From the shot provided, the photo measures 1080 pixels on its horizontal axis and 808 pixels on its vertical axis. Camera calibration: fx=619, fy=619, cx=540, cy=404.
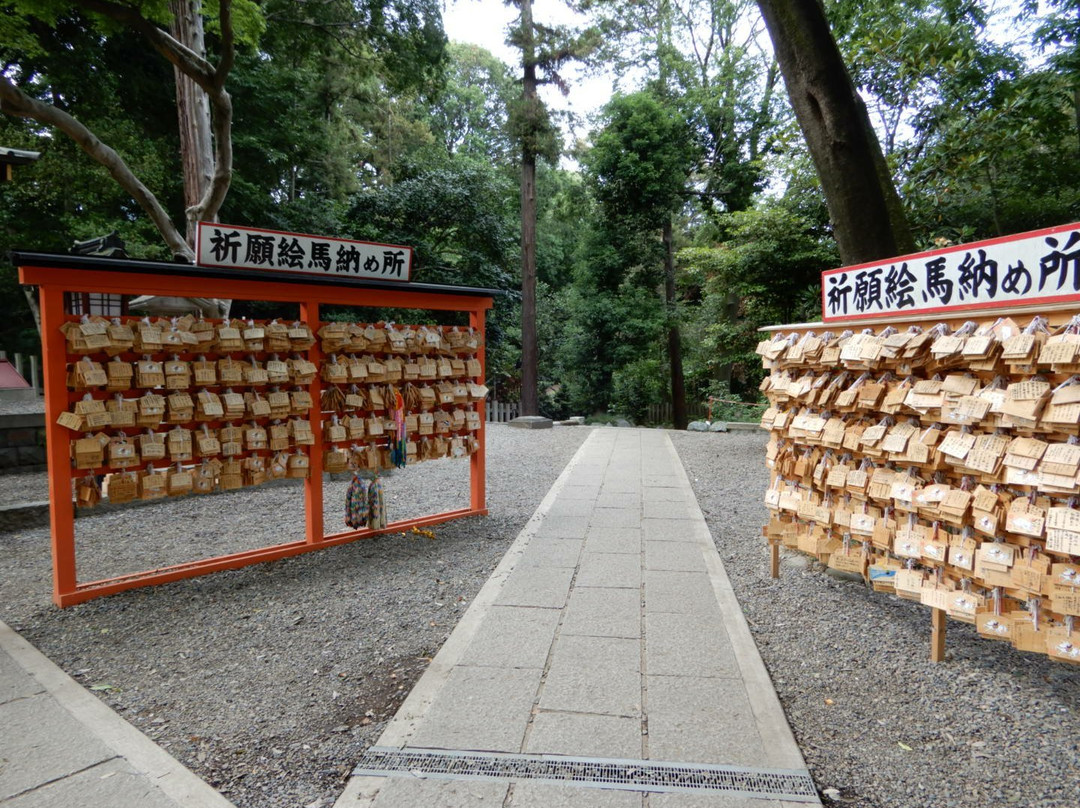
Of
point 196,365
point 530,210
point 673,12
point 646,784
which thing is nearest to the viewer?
point 646,784

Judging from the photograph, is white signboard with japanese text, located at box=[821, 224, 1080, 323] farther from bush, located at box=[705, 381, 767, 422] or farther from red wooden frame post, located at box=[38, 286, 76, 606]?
bush, located at box=[705, 381, 767, 422]

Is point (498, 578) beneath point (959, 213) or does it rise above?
beneath

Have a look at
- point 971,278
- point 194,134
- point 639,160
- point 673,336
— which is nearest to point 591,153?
point 639,160

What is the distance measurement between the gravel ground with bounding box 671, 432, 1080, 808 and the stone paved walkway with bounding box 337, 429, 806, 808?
170 millimetres

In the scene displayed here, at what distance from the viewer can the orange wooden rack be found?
3619 mm

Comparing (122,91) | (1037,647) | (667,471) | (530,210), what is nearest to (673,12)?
(530,210)

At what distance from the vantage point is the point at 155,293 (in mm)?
4008

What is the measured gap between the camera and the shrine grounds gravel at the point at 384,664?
2.28 meters

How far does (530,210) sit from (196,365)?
12420 mm

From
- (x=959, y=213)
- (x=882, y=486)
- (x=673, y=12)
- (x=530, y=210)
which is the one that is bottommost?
(x=882, y=486)

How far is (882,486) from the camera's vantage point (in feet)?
10.7

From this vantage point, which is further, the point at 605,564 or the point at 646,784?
the point at 605,564

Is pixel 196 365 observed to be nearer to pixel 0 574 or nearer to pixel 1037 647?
pixel 0 574

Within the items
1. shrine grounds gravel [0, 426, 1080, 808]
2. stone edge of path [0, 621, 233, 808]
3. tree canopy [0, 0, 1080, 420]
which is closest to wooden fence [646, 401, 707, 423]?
tree canopy [0, 0, 1080, 420]
